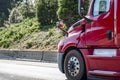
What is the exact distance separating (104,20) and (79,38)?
110 centimetres

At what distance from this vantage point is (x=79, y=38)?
10.5 m

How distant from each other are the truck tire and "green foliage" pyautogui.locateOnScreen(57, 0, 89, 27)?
12.7 meters

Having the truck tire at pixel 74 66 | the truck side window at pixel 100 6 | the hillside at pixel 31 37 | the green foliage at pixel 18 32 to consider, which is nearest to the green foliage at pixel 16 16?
the hillside at pixel 31 37

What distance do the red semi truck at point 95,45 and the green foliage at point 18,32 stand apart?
18.9 meters

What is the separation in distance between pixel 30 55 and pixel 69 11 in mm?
3367

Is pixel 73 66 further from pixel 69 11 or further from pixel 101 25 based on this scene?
pixel 69 11

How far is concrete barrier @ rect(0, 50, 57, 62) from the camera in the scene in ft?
69.6

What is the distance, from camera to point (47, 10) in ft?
94.2

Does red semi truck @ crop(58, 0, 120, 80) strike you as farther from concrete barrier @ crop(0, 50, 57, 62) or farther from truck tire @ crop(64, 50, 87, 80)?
concrete barrier @ crop(0, 50, 57, 62)

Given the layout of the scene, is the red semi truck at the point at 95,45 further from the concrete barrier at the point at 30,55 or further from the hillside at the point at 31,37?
the hillside at the point at 31,37

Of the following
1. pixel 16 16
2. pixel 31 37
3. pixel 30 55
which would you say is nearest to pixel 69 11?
pixel 30 55

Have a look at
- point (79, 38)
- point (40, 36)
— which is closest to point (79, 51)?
point (79, 38)

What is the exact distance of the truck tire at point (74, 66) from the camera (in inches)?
411

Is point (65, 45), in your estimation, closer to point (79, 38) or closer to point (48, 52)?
point (79, 38)
